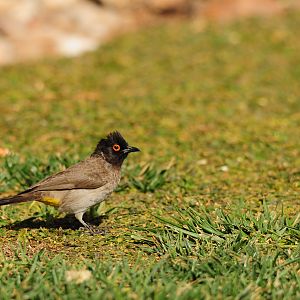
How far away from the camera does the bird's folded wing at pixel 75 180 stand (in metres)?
6.54

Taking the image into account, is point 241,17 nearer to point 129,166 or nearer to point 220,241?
point 129,166

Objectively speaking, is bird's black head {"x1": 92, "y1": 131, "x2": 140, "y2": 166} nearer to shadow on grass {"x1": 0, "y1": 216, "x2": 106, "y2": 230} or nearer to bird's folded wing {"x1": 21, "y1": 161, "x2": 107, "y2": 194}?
bird's folded wing {"x1": 21, "y1": 161, "x2": 107, "y2": 194}

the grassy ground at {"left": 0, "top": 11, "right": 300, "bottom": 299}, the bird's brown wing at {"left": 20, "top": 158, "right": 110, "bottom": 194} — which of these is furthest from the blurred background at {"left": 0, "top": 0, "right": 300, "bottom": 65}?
the bird's brown wing at {"left": 20, "top": 158, "right": 110, "bottom": 194}

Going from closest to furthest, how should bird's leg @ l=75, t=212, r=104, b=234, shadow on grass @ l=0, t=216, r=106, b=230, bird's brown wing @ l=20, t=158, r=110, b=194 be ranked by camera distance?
bird's leg @ l=75, t=212, r=104, b=234 < bird's brown wing @ l=20, t=158, r=110, b=194 < shadow on grass @ l=0, t=216, r=106, b=230

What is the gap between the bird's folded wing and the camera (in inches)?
258

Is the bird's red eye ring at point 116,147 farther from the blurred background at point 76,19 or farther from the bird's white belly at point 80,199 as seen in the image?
the blurred background at point 76,19

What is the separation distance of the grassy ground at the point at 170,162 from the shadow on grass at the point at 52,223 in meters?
0.02

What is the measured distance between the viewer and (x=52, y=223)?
6898 mm

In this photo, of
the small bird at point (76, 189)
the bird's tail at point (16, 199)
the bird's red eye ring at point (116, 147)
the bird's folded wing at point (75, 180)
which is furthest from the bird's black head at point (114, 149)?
the bird's tail at point (16, 199)

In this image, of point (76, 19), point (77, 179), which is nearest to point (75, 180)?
point (77, 179)

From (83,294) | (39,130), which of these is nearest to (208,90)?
(39,130)

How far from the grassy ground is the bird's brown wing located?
43 centimetres

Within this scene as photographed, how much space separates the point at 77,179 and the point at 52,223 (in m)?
0.57

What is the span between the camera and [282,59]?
1339 cm
